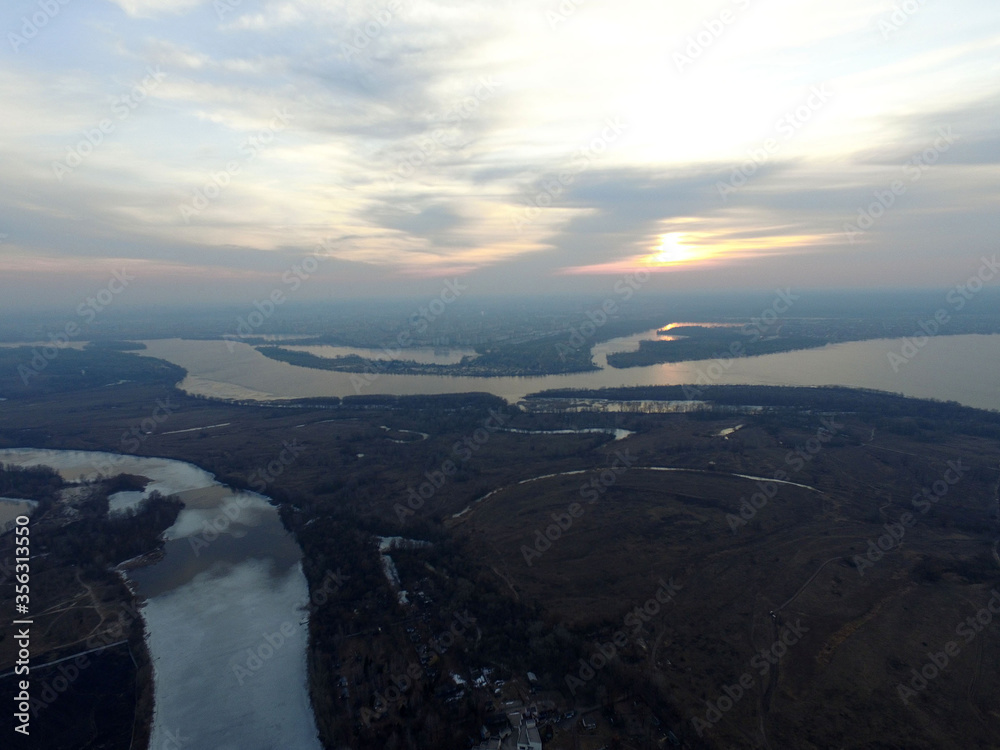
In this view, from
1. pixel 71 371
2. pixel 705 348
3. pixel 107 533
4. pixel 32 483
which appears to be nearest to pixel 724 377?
pixel 705 348

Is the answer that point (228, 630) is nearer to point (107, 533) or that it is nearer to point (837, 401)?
point (107, 533)

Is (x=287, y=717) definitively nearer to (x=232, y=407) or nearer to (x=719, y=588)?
(x=719, y=588)

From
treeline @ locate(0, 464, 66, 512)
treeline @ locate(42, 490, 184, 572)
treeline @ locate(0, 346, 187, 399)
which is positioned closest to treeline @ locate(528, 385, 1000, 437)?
treeline @ locate(42, 490, 184, 572)

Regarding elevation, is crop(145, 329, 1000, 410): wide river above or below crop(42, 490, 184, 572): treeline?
above

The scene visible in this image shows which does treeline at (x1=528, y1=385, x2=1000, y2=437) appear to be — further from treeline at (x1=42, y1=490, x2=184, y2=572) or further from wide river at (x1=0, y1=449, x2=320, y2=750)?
treeline at (x1=42, y1=490, x2=184, y2=572)

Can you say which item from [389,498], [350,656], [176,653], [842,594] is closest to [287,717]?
[350,656]

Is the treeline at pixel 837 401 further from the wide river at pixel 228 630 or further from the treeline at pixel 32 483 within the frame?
the treeline at pixel 32 483

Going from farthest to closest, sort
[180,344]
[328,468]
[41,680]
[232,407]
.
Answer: [180,344] → [232,407] → [328,468] → [41,680]
